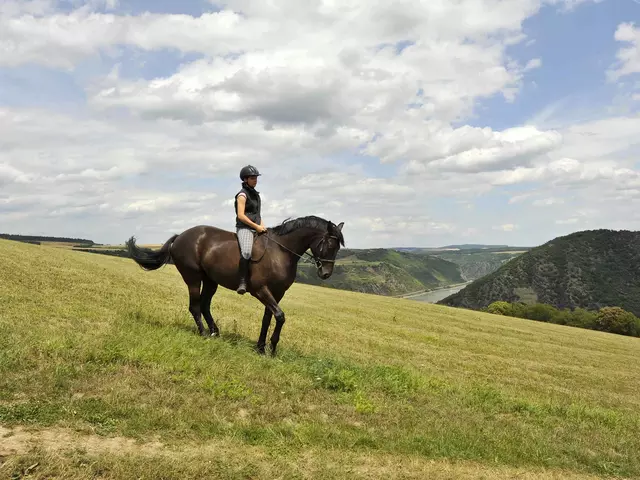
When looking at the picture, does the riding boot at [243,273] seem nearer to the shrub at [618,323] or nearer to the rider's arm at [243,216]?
the rider's arm at [243,216]

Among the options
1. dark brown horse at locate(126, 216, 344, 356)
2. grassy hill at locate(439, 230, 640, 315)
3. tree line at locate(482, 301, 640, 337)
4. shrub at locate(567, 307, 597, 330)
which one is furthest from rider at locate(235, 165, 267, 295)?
grassy hill at locate(439, 230, 640, 315)

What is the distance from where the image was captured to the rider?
1004 cm

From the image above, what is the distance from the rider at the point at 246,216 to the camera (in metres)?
10.0

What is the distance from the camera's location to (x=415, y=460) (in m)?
6.16

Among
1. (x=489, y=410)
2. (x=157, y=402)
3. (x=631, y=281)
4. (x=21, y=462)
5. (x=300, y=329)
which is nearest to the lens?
(x=21, y=462)

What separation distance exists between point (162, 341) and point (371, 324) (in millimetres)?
20816

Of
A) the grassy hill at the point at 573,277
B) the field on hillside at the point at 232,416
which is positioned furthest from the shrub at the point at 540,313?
the field on hillside at the point at 232,416

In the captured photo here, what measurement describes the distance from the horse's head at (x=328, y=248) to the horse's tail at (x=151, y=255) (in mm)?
4268

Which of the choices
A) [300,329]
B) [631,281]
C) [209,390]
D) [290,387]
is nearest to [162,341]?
[209,390]

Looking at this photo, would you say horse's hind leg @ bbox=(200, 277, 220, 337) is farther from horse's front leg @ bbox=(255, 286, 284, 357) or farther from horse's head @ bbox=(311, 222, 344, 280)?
horse's head @ bbox=(311, 222, 344, 280)

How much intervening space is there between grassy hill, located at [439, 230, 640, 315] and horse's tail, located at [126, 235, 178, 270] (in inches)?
5611

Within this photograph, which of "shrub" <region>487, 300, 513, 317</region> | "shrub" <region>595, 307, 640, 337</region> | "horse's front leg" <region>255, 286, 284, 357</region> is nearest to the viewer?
"horse's front leg" <region>255, 286, 284, 357</region>

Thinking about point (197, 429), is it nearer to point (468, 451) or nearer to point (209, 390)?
point (209, 390)

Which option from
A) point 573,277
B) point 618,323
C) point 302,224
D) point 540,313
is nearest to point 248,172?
point 302,224
